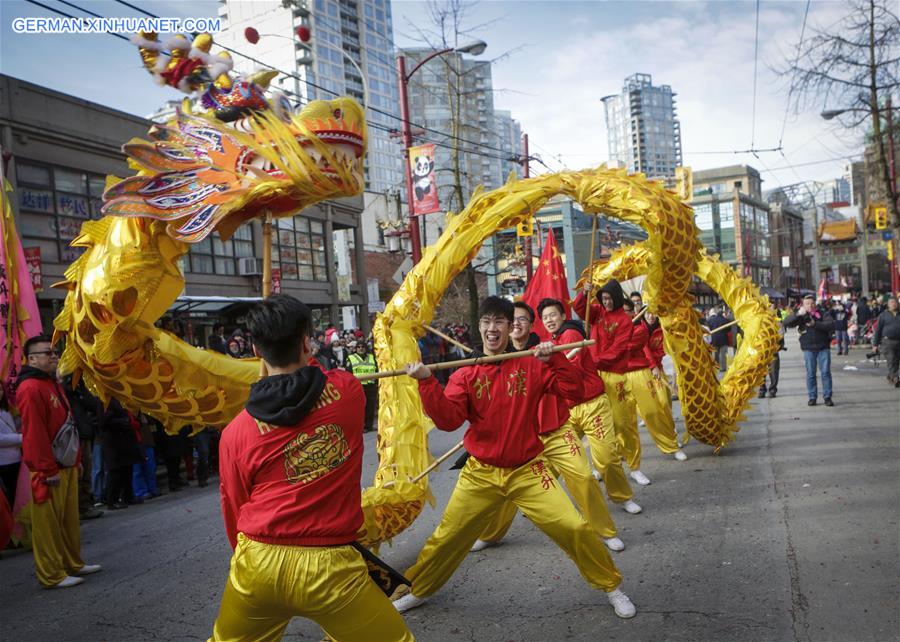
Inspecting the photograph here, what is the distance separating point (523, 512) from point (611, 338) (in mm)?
3434

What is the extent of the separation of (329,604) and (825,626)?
242cm

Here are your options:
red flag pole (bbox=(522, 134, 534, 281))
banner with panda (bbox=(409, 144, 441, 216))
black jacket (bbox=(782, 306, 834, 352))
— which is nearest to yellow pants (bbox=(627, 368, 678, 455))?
black jacket (bbox=(782, 306, 834, 352))

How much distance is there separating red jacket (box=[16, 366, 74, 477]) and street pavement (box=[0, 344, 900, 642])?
870 mm

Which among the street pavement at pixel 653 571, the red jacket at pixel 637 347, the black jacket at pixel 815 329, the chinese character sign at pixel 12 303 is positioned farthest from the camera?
the black jacket at pixel 815 329

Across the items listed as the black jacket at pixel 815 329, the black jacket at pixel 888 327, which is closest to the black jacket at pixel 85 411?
the black jacket at pixel 815 329

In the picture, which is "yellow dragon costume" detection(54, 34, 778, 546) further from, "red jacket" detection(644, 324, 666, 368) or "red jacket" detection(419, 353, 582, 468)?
"red jacket" detection(644, 324, 666, 368)

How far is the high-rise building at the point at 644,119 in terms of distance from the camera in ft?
372

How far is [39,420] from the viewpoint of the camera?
466cm

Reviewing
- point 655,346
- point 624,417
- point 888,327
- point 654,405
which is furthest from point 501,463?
point 888,327

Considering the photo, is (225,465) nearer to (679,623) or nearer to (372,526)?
(372,526)

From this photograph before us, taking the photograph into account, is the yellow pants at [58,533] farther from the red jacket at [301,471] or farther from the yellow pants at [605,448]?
the yellow pants at [605,448]

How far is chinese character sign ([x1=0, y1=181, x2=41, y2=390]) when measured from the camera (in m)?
5.93

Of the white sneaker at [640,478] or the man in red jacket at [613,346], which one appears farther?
the man in red jacket at [613,346]

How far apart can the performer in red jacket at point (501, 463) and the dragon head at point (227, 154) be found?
1153 millimetres
